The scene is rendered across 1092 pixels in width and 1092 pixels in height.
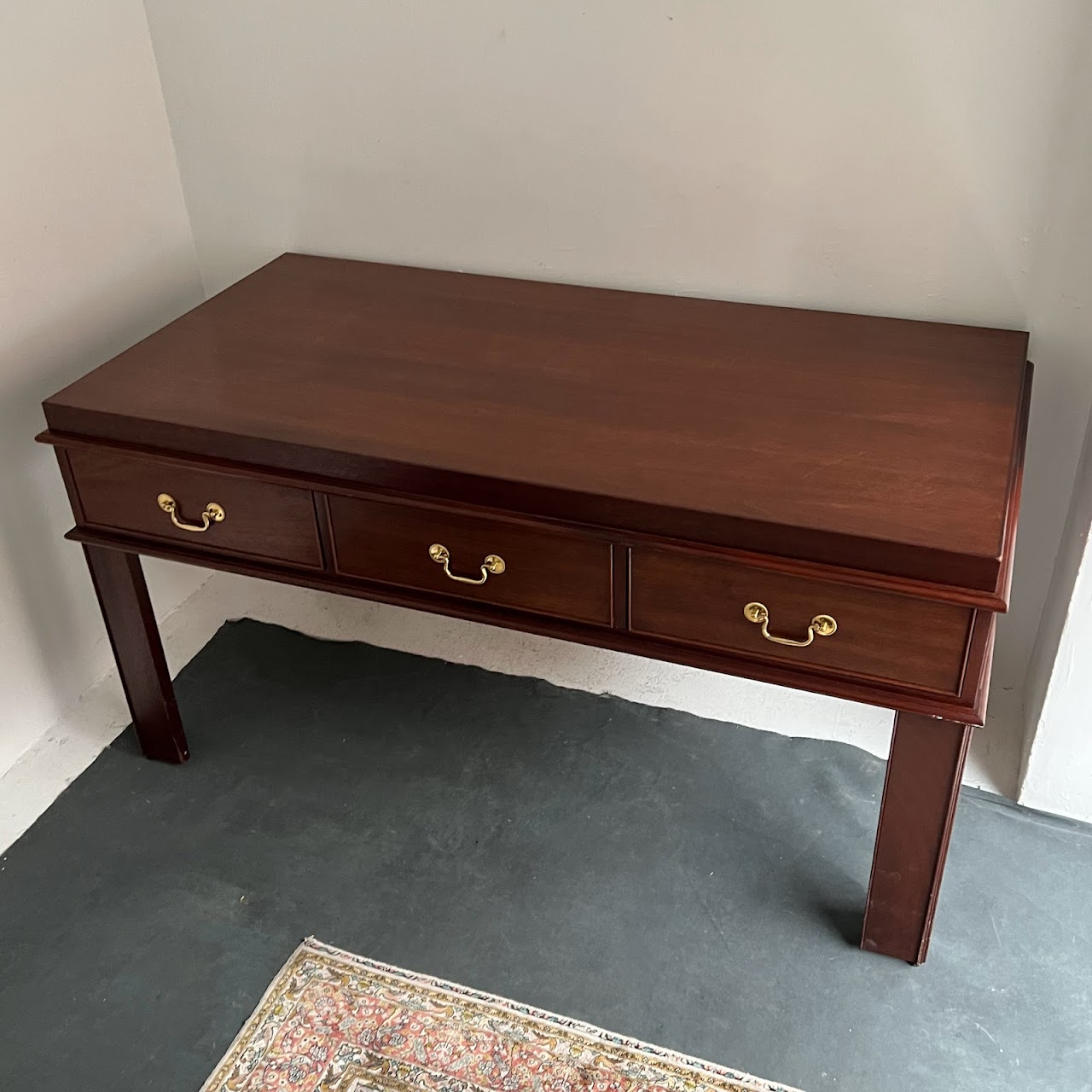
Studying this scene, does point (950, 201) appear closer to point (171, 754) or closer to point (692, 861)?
Result: point (692, 861)

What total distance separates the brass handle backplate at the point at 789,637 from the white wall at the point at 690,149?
649mm

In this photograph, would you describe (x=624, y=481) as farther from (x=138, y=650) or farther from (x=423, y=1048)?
(x=138, y=650)

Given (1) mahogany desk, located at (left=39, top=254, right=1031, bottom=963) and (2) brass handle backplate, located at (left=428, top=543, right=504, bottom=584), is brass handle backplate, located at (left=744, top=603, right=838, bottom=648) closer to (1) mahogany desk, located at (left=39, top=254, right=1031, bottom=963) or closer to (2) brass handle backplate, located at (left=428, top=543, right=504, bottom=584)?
(1) mahogany desk, located at (left=39, top=254, right=1031, bottom=963)

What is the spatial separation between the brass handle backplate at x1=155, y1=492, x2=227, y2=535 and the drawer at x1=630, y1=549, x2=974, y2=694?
58 centimetres

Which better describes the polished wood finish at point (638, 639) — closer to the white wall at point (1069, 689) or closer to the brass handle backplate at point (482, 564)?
the brass handle backplate at point (482, 564)

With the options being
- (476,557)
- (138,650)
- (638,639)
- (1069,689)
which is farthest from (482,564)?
(1069,689)

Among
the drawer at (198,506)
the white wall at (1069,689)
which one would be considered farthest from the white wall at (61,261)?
the white wall at (1069,689)

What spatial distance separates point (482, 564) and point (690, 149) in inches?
28.7

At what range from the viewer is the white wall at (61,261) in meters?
1.77

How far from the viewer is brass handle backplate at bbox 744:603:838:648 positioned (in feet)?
4.29

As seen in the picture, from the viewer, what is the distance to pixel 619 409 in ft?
4.94

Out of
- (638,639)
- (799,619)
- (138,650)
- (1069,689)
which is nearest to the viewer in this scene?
(799,619)

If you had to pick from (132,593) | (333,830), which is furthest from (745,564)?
(132,593)

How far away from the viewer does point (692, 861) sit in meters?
1.73
